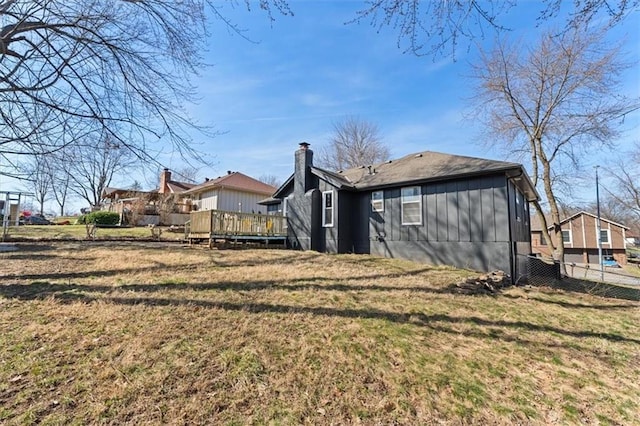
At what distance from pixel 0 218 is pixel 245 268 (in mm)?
15429

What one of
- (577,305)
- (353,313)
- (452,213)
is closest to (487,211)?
(452,213)

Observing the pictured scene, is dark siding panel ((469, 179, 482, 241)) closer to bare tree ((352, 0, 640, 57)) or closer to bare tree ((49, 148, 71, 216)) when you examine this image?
bare tree ((352, 0, 640, 57))

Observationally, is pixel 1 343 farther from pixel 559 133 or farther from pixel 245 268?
pixel 559 133

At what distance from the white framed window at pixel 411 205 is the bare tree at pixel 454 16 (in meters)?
7.58

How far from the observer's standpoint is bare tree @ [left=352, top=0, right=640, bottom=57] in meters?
3.33

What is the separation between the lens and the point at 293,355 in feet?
11.1

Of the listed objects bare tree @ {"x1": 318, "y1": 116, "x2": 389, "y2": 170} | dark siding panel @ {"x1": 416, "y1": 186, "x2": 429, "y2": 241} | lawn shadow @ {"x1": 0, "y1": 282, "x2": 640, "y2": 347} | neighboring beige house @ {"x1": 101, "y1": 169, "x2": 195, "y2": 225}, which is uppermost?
bare tree @ {"x1": 318, "y1": 116, "x2": 389, "y2": 170}

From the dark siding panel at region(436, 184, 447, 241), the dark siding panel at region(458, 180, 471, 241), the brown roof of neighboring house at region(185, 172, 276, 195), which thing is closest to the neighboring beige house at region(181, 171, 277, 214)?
the brown roof of neighboring house at region(185, 172, 276, 195)

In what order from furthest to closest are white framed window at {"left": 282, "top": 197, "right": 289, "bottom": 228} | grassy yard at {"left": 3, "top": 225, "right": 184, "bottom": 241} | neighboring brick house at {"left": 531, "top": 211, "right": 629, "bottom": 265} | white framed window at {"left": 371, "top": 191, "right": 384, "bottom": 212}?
neighboring brick house at {"left": 531, "top": 211, "right": 629, "bottom": 265} → grassy yard at {"left": 3, "top": 225, "right": 184, "bottom": 241} → white framed window at {"left": 282, "top": 197, "right": 289, "bottom": 228} → white framed window at {"left": 371, "top": 191, "right": 384, "bottom": 212}

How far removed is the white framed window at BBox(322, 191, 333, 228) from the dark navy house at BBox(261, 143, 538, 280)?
4 centimetres

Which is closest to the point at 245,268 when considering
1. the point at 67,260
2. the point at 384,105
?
the point at 67,260

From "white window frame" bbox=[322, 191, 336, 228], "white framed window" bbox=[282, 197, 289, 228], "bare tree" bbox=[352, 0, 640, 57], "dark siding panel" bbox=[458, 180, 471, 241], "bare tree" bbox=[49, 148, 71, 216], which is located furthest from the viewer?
"white framed window" bbox=[282, 197, 289, 228]

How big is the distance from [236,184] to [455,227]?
18.2 metres

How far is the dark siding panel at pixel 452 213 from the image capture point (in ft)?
32.9
